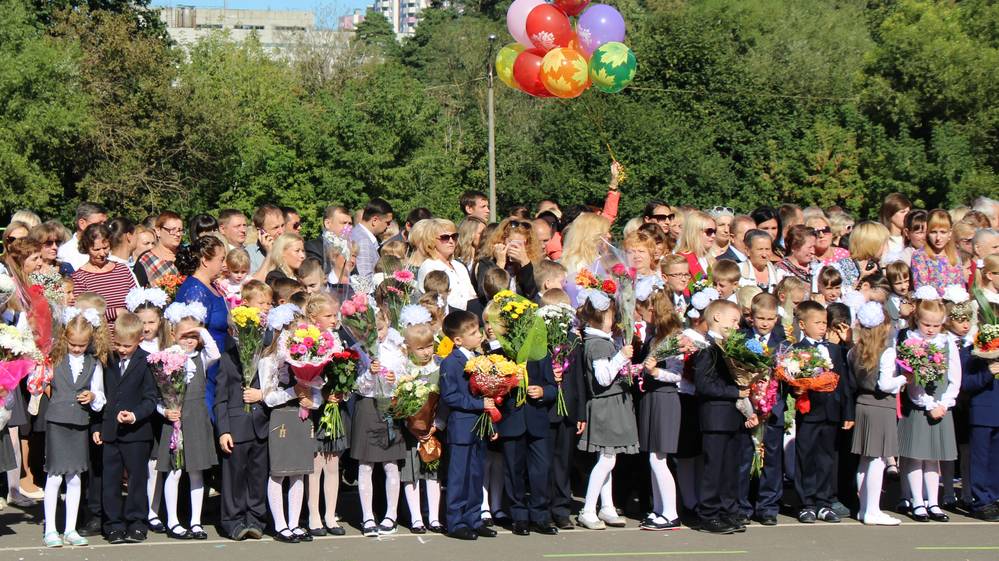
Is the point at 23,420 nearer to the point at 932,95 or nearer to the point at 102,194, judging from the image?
the point at 102,194

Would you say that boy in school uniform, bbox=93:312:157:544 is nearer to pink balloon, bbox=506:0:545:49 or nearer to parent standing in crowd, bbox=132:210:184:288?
parent standing in crowd, bbox=132:210:184:288

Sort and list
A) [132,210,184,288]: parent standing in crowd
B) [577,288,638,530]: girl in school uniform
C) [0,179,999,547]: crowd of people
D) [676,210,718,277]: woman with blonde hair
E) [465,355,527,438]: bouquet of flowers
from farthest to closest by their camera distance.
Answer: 1. [676,210,718,277]: woman with blonde hair
2. [132,210,184,288]: parent standing in crowd
3. [577,288,638,530]: girl in school uniform
4. [0,179,999,547]: crowd of people
5. [465,355,527,438]: bouquet of flowers

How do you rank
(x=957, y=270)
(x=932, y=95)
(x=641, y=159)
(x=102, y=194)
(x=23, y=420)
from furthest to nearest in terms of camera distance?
1. (x=932, y=95)
2. (x=641, y=159)
3. (x=102, y=194)
4. (x=957, y=270)
5. (x=23, y=420)

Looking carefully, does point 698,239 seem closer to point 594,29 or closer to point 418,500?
point 418,500

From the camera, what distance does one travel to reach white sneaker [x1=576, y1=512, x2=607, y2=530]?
8.89 meters

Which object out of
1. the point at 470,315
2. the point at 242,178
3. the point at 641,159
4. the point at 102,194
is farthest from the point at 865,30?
the point at 470,315

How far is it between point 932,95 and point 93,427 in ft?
123

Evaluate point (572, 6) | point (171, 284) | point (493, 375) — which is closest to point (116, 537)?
point (171, 284)

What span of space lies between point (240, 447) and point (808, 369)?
3.93 metres

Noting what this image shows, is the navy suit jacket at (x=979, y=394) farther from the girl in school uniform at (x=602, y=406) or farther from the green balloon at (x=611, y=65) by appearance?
the green balloon at (x=611, y=65)

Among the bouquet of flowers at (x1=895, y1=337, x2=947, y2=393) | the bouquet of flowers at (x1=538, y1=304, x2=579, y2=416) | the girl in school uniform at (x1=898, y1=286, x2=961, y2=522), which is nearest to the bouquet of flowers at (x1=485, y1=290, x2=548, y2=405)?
the bouquet of flowers at (x1=538, y1=304, x2=579, y2=416)

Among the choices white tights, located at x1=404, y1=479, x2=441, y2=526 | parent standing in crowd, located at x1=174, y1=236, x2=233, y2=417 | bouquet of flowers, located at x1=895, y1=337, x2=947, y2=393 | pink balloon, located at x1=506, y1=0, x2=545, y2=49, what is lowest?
white tights, located at x1=404, y1=479, x2=441, y2=526

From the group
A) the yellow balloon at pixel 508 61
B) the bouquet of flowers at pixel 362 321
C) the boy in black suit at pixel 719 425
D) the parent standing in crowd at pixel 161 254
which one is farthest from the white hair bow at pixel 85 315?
the yellow balloon at pixel 508 61

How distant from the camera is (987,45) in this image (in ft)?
140
